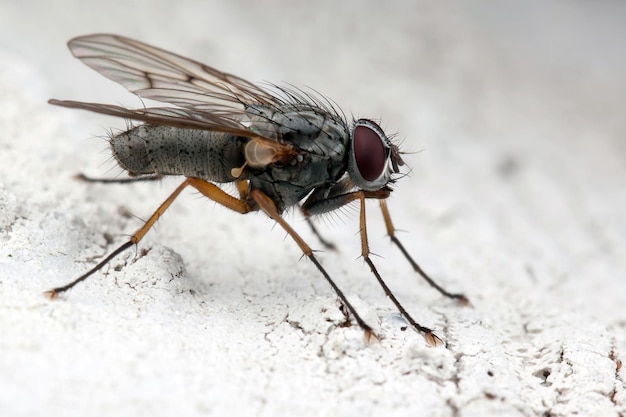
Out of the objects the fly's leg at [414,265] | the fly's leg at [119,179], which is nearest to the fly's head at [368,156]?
the fly's leg at [414,265]

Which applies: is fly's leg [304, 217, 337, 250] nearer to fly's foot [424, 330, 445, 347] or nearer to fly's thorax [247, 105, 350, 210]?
fly's thorax [247, 105, 350, 210]

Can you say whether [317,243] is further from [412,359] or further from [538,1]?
[538,1]

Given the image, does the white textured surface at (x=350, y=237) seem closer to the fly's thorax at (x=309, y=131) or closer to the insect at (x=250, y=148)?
the insect at (x=250, y=148)

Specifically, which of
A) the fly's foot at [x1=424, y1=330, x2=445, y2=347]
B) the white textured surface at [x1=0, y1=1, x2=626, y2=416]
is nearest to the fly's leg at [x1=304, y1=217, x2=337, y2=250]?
the white textured surface at [x1=0, y1=1, x2=626, y2=416]

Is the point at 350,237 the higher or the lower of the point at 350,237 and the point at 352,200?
the higher

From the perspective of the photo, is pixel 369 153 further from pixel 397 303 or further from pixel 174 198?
pixel 174 198

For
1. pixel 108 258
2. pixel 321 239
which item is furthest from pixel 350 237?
pixel 108 258
